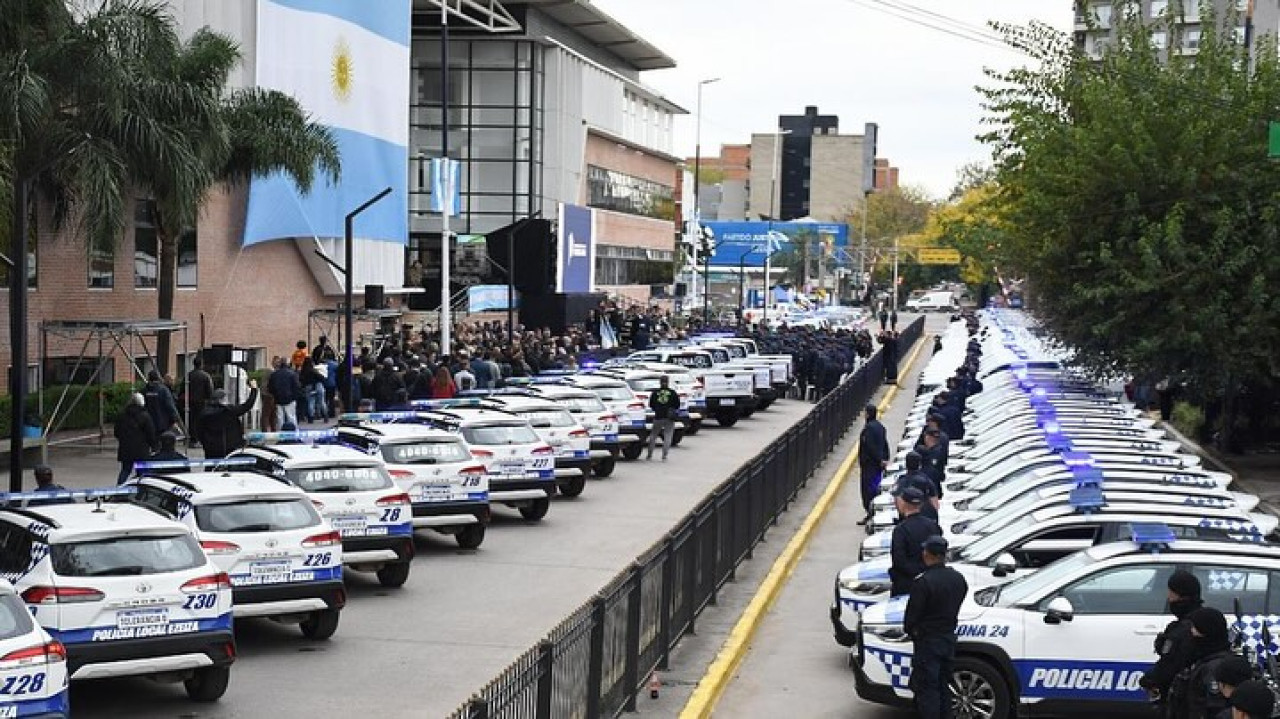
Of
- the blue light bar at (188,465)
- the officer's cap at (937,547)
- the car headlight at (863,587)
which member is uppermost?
the officer's cap at (937,547)

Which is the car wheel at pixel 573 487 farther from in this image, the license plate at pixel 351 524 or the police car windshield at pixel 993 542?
the police car windshield at pixel 993 542

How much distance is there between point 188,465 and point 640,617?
18.6 ft

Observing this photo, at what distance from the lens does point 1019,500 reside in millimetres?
17188

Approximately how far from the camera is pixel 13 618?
10.7 m

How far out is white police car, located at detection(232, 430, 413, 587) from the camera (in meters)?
17.3

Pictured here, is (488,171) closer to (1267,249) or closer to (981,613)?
(1267,249)

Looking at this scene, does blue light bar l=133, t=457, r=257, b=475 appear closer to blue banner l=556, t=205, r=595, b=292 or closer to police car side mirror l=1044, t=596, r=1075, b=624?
police car side mirror l=1044, t=596, r=1075, b=624

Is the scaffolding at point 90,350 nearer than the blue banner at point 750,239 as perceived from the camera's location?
Yes

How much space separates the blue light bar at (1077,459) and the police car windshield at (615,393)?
13.9 meters

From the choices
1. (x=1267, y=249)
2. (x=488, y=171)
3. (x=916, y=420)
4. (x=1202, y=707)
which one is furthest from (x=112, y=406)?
(x=488, y=171)

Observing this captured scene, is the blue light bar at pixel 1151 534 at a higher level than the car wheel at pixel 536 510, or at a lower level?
higher

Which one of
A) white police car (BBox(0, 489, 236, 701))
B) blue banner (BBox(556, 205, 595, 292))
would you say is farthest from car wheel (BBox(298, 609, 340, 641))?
blue banner (BBox(556, 205, 595, 292))

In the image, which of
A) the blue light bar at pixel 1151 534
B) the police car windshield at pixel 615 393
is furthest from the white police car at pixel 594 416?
the blue light bar at pixel 1151 534

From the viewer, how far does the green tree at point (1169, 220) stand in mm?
28609
